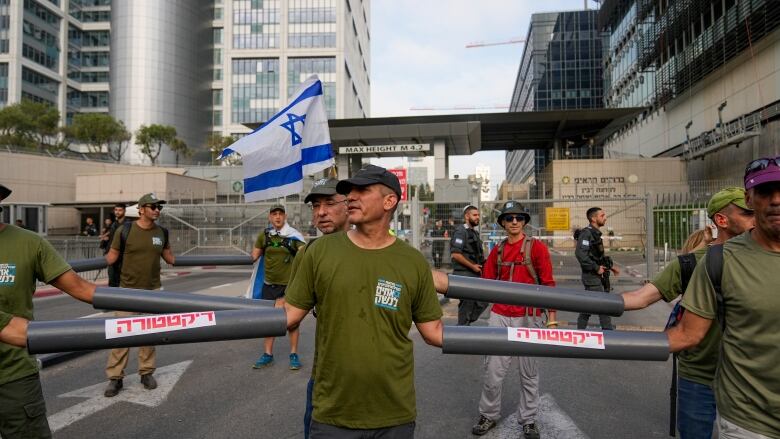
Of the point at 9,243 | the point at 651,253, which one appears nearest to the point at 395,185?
the point at 9,243

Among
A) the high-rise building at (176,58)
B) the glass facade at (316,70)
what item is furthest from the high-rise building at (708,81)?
the high-rise building at (176,58)

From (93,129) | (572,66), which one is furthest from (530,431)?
(572,66)

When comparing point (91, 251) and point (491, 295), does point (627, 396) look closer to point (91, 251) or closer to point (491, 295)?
point (491, 295)

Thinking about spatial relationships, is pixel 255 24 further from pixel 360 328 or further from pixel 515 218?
pixel 360 328

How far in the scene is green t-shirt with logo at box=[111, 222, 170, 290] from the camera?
17.7ft

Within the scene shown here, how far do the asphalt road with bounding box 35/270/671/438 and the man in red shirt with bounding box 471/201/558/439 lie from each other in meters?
0.18

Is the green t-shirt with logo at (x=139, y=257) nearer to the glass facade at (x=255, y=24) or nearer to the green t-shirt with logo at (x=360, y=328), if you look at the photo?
the green t-shirt with logo at (x=360, y=328)

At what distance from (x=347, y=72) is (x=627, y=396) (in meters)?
73.7

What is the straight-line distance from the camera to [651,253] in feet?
38.2

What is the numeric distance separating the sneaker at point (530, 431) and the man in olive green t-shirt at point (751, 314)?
2102 millimetres

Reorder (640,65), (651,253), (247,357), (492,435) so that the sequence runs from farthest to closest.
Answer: (640,65) → (651,253) → (247,357) → (492,435)

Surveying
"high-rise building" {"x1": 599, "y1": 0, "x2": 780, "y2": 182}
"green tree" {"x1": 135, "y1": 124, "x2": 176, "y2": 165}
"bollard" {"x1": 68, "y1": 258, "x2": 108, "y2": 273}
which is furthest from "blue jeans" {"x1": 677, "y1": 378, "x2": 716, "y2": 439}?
"green tree" {"x1": 135, "y1": 124, "x2": 176, "y2": 165}

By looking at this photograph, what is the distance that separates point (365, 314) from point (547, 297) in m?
1.15

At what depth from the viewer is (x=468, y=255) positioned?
26.1ft
